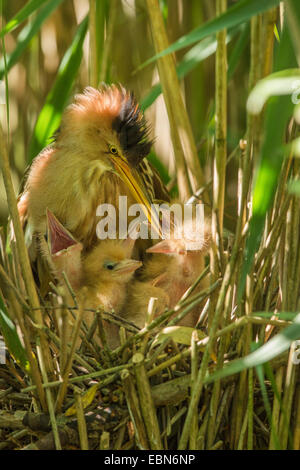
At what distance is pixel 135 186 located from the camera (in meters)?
1.73

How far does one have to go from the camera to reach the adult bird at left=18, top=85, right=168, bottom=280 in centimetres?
172

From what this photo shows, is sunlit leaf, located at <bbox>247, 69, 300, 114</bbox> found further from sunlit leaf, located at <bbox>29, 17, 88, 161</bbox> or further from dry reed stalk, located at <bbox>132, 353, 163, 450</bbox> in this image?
sunlit leaf, located at <bbox>29, 17, 88, 161</bbox>

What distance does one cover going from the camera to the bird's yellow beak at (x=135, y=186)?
5.55ft

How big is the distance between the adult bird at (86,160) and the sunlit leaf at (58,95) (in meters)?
0.02

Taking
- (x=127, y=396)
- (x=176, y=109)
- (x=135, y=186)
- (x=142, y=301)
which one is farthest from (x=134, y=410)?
(x=135, y=186)

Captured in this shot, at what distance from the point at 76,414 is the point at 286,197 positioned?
1.63 ft

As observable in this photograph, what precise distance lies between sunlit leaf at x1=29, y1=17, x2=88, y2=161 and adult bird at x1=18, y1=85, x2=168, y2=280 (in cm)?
2

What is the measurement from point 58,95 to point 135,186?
0.96 feet

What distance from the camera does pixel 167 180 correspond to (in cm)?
200

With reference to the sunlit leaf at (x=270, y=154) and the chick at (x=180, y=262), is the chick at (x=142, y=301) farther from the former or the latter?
the sunlit leaf at (x=270, y=154)

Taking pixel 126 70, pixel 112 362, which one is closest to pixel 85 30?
pixel 126 70

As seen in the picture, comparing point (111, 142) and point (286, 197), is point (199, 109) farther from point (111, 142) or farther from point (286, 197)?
point (286, 197)

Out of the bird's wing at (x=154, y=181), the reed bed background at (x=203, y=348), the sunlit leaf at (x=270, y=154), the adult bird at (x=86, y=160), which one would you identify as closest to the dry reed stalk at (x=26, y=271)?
the reed bed background at (x=203, y=348)

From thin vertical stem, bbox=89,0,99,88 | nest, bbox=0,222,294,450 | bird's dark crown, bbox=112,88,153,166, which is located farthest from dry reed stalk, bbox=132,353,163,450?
thin vertical stem, bbox=89,0,99,88
